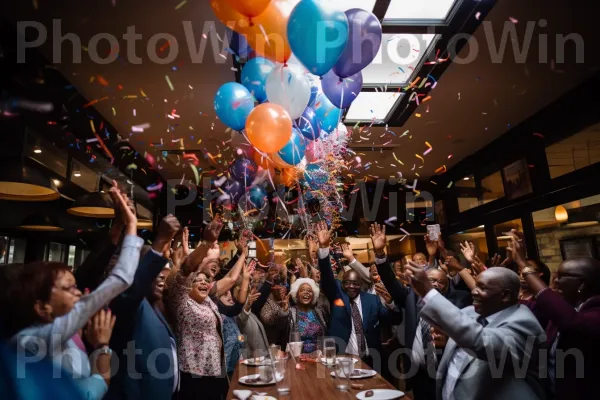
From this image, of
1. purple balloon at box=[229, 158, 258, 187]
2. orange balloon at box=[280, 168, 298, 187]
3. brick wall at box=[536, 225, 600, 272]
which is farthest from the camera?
brick wall at box=[536, 225, 600, 272]

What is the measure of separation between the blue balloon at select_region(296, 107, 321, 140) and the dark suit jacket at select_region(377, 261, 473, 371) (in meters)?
1.04

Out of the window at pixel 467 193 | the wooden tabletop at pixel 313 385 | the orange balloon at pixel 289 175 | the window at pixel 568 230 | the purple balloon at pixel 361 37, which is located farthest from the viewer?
the window at pixel 467 193

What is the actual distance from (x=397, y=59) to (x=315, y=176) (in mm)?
1240

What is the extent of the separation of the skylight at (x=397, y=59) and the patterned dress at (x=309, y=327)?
2224 mm

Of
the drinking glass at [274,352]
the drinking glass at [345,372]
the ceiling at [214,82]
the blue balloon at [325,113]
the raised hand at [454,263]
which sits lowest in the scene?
the drinking glass at [345,372]

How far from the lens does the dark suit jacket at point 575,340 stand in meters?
1.72

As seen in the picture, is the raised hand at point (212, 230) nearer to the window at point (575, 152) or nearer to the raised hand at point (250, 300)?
the raised hand at point (250, 300)

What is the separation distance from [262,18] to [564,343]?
2207mm

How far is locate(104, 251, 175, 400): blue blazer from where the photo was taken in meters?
1.72

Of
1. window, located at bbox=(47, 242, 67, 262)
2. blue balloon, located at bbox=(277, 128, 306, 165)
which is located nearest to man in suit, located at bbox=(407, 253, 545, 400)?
blue balloon, located at bbox=(277, 128, 306, 165)

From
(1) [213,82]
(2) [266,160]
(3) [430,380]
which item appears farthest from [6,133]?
(3) [430,380]

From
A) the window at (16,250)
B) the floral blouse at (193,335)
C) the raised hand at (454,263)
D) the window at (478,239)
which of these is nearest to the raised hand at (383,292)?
the raised hand at (454,263)

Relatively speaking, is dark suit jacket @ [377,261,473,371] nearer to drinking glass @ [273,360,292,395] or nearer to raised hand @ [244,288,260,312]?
drinking glass @ [273,360,292,395]

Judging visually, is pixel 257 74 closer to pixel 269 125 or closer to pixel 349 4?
pixel 269 125
